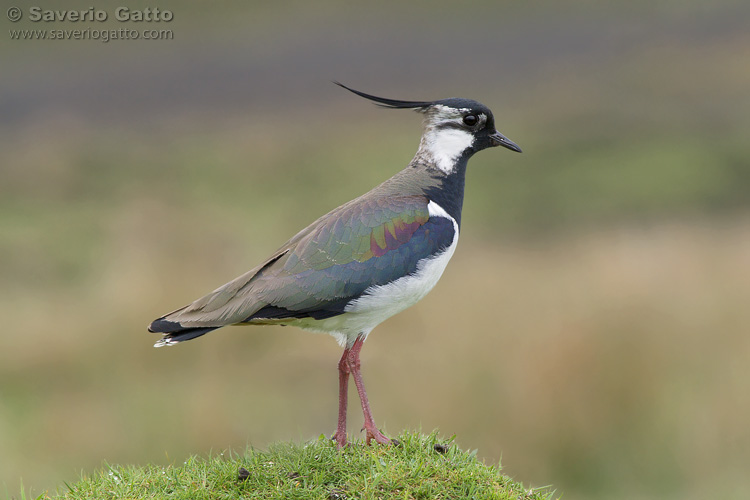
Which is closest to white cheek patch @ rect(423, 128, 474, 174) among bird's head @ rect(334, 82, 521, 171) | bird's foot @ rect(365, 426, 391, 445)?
bird's head @ rect(334, 82, 521, 171)

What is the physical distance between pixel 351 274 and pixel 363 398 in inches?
42.0

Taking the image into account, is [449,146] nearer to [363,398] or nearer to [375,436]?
[363,398]

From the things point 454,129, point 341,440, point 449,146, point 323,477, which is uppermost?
point 454,129

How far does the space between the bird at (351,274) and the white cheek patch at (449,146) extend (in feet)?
0.23

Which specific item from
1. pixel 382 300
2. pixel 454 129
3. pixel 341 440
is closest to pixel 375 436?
pixel 341 440

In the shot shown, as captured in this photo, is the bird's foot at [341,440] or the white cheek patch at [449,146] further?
the white cheek patch at [449,146]

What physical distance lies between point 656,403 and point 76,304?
7.56 metres

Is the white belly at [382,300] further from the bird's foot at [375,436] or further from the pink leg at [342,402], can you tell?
the bird's foot at [375,436]

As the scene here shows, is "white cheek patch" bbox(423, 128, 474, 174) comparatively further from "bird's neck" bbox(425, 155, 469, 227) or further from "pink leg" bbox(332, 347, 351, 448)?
"pink leg" bbox(332, 347, 351, 448)

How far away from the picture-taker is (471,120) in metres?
7.04

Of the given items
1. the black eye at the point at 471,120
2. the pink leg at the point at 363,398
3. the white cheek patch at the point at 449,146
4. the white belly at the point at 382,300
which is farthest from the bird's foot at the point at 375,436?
the black eye at the point at 471,120

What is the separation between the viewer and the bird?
6289 mm

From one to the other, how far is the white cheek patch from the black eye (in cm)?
7

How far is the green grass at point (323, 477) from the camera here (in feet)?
19.8
